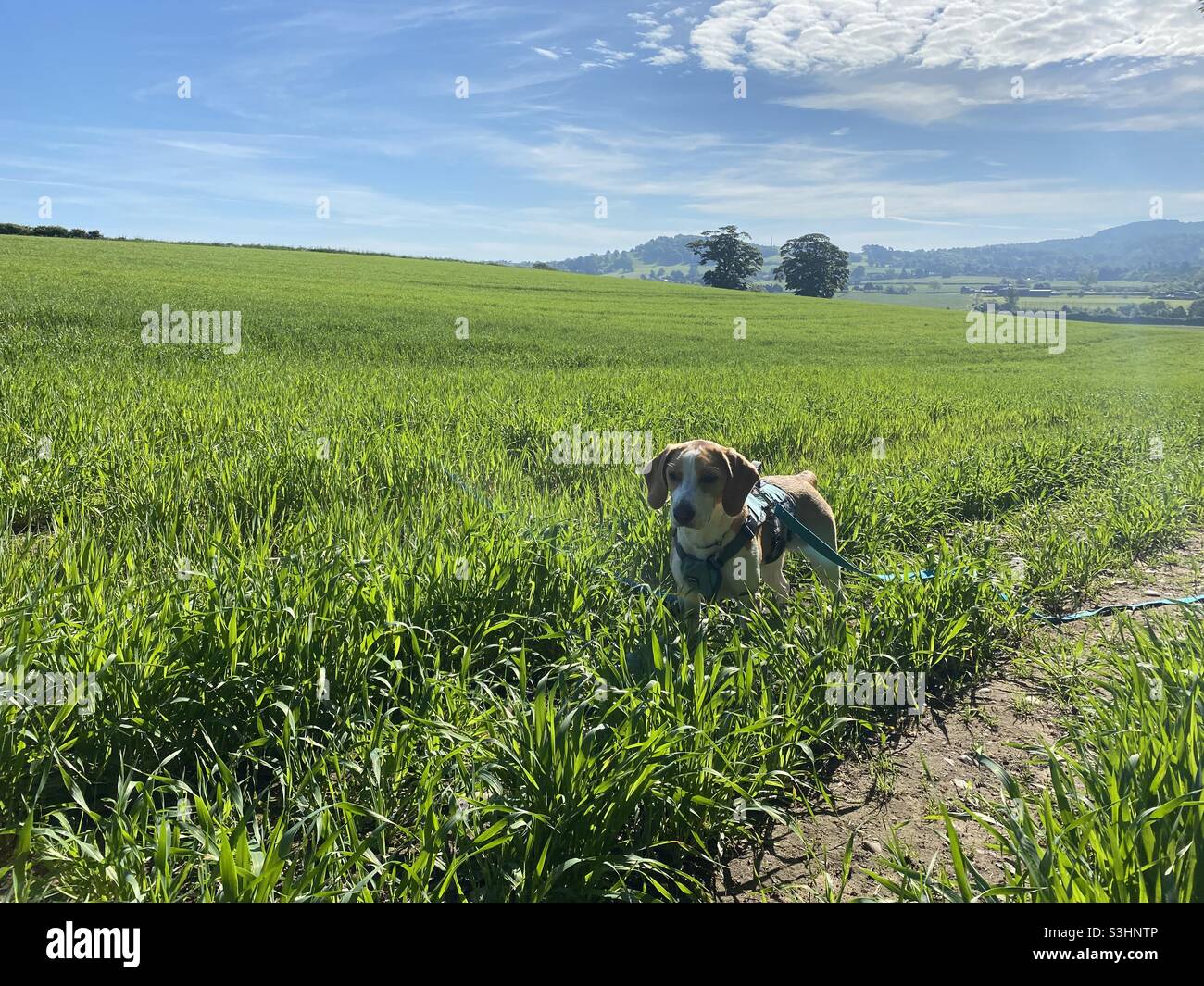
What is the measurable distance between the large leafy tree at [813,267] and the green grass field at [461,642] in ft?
335

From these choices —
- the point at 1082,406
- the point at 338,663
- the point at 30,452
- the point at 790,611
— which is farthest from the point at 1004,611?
the point at 1082,406

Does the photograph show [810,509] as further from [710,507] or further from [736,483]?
[710,507]

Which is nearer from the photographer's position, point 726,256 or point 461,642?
point 461,642

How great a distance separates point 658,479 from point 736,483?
0.56 meters

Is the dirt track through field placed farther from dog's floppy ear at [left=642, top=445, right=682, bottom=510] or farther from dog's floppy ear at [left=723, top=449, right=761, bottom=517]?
dog's floppy ear at [left=642, top=445, right=682, bottom=510]

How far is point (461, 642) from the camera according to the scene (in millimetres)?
3664

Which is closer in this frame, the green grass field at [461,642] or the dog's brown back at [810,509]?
the green grass field at [461,642]

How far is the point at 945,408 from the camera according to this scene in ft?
41.7

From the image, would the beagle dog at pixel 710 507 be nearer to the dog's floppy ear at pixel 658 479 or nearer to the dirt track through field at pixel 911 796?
the dog's floppy ear at pixel 658 479

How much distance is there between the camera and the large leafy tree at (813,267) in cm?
10319

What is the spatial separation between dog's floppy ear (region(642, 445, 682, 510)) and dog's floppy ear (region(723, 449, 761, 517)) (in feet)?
1.36

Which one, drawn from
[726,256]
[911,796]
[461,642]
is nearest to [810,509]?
[911,796]

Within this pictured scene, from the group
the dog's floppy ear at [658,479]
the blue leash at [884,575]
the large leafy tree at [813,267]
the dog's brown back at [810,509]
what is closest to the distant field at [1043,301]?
the large leafy tree at [813,267]

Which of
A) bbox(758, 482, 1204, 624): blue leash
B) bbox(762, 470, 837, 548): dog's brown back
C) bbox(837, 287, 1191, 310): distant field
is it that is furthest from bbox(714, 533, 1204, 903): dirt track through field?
bbox(837, 287, 1191, 310): distant field
